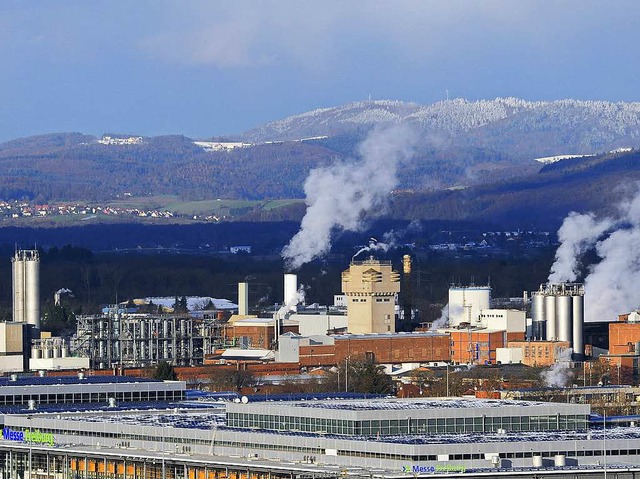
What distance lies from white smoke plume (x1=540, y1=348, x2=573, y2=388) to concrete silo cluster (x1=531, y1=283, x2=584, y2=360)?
8252 mm

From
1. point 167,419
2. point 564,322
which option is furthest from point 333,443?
point 564,322

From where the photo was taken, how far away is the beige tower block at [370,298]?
169125mm

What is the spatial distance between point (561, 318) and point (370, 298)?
54.5ft

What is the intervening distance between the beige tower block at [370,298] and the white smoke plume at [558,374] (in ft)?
71.2

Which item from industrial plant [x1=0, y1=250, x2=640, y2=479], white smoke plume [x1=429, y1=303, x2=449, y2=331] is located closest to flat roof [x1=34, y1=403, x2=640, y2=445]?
industrial plant [x1=0, y1=250, x2=640, y2=479]

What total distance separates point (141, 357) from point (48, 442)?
77.6 m

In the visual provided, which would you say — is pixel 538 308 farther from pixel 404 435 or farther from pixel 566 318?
pixel 404 435

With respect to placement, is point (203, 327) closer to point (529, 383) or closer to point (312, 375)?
point (312, 375)

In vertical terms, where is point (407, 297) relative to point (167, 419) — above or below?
above

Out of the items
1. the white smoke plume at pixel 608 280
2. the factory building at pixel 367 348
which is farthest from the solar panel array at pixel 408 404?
the white smoke plume at pixel 608 280

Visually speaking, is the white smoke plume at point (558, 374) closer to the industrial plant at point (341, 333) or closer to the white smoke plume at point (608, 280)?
the industrial plant at point (341, 333)

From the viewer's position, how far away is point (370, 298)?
170 meters

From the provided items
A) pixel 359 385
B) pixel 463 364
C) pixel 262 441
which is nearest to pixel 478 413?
pixel 262 441

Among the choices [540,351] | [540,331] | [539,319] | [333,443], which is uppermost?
[539,319]
